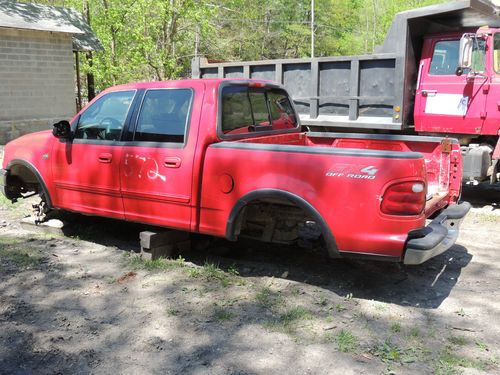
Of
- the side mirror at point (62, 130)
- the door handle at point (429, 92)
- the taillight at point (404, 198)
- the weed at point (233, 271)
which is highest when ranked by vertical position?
the door handle at point (429, 92)

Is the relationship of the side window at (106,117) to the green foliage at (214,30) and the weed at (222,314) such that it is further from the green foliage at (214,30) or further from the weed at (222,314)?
A: the green foliage at (214,30)

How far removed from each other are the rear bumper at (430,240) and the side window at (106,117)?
2.99 meters

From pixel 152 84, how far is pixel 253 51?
38.7 meters

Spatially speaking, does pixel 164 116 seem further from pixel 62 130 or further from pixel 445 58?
pixel 445 58

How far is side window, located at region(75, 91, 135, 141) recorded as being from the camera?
17.0 feet

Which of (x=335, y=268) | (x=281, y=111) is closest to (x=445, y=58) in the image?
(x=281, y=111)

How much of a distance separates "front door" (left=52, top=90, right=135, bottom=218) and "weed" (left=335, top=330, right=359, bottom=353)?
259 centimetres

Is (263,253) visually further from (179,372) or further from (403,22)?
(403,22)

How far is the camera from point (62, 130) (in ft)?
17.8

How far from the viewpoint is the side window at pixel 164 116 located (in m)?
4.76

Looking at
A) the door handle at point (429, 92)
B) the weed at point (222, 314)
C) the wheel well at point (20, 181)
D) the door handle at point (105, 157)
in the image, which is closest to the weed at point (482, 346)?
the weed at point (222, 314)

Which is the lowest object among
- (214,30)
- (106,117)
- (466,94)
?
(106,117)

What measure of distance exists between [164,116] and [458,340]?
316cm

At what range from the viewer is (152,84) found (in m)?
5.11
